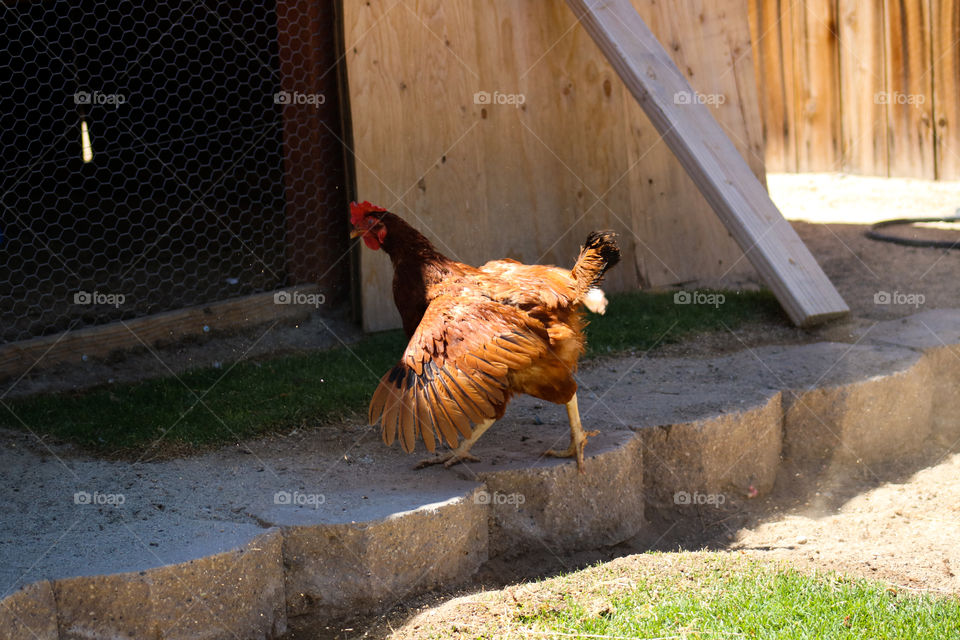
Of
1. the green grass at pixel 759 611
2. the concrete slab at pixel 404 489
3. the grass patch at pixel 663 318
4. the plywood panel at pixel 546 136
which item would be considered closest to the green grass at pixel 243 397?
the grass patch at pixel 663 318

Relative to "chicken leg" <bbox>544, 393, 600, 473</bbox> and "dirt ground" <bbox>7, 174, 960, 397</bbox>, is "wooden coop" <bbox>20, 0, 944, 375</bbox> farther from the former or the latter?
"chicken leg" <bbox>544, 393, 600, 473</bbox>

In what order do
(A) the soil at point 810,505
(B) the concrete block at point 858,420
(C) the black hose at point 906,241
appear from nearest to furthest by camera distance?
(A) the soil at point 810,505 → (B) the concrete block at point 858,420 → (C) the black hose at point 906,241

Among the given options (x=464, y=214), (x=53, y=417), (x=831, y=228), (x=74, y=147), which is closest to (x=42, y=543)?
(x=53, y=417)

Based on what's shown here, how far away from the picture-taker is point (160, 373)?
5012 millimetres

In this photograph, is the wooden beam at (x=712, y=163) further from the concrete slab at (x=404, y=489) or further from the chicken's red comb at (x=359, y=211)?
the chicken's red comb at (x=359, y=211)

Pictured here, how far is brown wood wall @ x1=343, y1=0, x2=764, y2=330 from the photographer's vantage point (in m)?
5.50

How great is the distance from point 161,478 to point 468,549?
1252mm

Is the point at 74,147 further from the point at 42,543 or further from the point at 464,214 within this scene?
the point at 42,543
